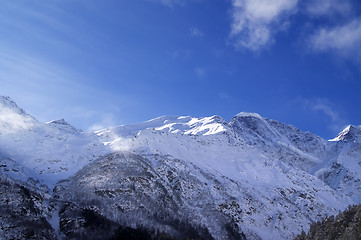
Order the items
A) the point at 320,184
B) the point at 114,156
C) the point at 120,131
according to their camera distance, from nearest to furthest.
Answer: the point at 114,156
the point at 320,184
the point at 120,131

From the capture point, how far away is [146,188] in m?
102

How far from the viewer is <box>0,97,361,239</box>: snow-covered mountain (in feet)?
249

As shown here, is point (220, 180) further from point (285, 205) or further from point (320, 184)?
point (320, 184)

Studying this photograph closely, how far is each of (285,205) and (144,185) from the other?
60.9m

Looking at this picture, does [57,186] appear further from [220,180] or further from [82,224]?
[220,180]

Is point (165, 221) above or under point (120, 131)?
under

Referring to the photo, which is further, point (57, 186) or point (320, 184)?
point (320, 184)

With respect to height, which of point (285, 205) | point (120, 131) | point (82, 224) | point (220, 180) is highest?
point (120, 131)

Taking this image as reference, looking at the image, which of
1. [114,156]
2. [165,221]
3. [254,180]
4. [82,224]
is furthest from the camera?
[254,180]

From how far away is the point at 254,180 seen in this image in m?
137

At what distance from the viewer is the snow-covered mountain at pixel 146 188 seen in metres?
75.9

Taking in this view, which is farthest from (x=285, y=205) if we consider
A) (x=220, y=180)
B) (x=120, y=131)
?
(x=120, y=131)

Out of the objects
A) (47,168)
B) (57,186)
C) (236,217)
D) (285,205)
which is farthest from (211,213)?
(47,168)

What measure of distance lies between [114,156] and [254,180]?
6383cm
